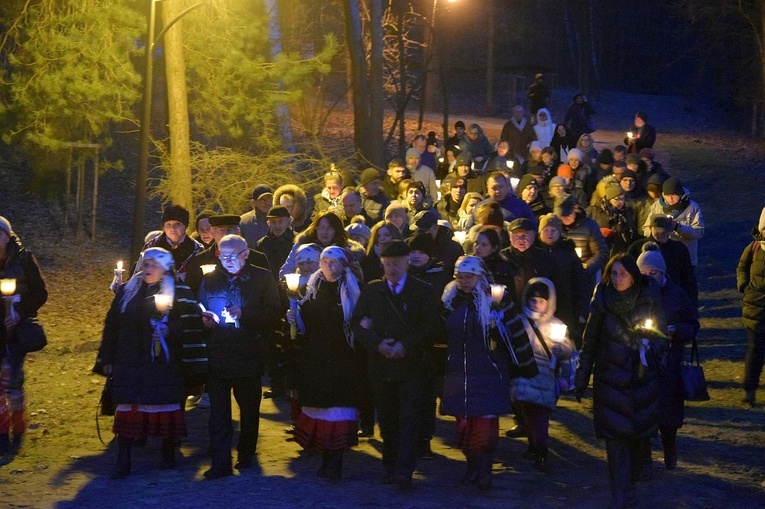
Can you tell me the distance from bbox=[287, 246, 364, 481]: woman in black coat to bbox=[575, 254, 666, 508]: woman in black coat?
1.80m

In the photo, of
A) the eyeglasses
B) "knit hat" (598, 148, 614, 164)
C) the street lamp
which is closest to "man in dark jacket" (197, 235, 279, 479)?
the eyeglasses

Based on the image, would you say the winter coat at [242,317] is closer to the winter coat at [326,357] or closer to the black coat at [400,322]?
the winter coat at [326,357]

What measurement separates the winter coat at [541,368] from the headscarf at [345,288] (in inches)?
54.7

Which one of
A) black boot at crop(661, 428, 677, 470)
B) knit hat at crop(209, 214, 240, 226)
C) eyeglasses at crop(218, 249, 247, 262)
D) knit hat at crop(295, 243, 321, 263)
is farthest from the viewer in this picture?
knit hat at crop(209, 214, 240, 226)

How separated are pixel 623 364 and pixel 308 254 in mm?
2845

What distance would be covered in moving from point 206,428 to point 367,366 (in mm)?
2436

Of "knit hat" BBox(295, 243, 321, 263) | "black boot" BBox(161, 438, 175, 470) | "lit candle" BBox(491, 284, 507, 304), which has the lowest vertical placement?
"black boot" BBox(161, 438, 175, 470)

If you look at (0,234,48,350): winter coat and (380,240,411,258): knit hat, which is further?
(0,234,48,350): winter coat

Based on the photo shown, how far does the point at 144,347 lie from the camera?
8.53 m

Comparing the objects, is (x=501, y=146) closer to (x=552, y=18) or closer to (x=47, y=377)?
(x=47, y=377)

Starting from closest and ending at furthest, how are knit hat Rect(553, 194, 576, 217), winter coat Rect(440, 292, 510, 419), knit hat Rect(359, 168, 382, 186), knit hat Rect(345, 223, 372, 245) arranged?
winter coat Rect(440, 292, 510, 419), knit hat Rect(345, 223, 372, 245), knit hat Rect(553, 194, 576, 217), knit hat Rect(359, 168, 382, 186)

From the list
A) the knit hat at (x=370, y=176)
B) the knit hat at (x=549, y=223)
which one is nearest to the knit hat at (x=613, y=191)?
the knit hat at (x=370, y=176)

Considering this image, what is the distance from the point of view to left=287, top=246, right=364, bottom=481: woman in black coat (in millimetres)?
8570

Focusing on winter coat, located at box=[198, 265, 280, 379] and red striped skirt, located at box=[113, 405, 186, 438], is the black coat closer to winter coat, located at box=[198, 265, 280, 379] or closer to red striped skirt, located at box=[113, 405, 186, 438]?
winter coat, located at box=[198, 265, 280, 379]
